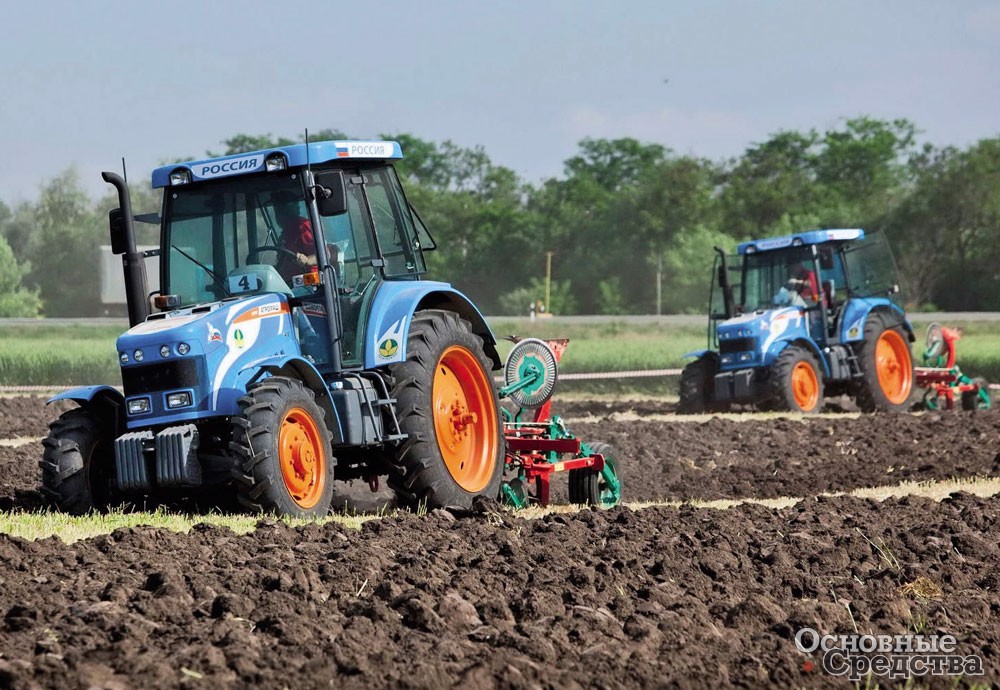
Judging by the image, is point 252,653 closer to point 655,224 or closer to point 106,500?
point 106,500

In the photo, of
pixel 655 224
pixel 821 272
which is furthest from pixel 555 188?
pixel 821 272

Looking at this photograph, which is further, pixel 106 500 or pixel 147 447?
pixel 106 500

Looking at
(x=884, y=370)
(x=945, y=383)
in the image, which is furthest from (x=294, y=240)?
(x=945, y=383)

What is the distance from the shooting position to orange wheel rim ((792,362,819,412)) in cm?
1869

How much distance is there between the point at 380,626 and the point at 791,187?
163ft

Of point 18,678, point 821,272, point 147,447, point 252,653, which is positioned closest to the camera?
point 18,678

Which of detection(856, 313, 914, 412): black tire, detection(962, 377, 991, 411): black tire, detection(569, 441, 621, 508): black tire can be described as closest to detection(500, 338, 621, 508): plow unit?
detection(569, 441, 621, 508): black tire

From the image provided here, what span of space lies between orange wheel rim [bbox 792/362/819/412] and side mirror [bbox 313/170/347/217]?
11439 mm

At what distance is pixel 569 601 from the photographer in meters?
5.62

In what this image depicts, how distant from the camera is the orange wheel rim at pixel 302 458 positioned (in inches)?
317

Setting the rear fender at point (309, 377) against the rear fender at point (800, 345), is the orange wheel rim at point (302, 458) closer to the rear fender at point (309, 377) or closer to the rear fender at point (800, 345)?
the rear fender at point (309, 377)

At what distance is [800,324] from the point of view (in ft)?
61.5

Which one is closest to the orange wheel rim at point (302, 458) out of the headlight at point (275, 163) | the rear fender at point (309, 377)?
the rear fender at point (309, 377)

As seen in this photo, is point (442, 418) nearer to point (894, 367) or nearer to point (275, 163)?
point (275, 163)
